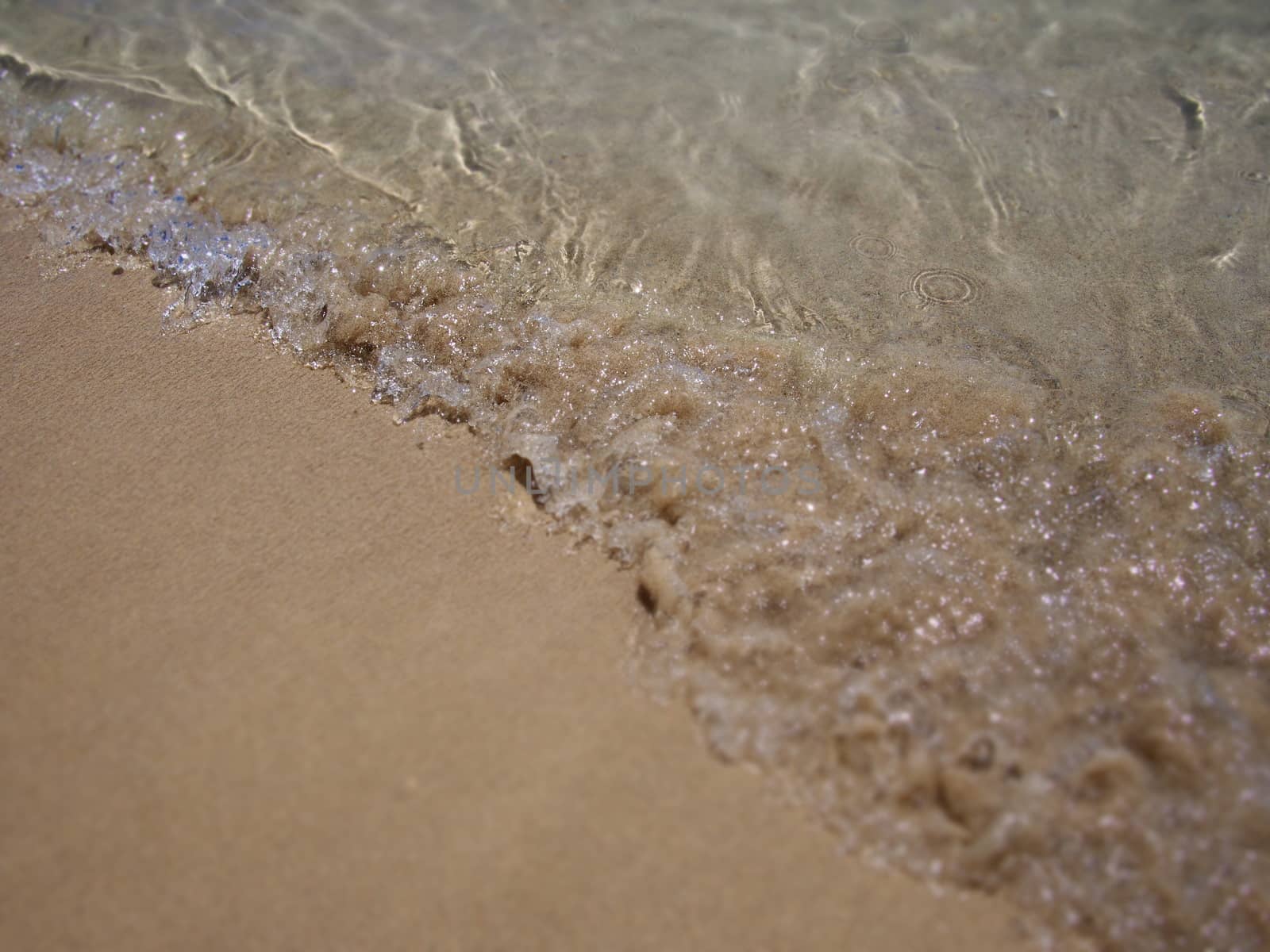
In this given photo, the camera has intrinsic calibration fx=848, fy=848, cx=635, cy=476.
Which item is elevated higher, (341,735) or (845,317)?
(845,317)

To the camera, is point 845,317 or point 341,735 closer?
point 341,735

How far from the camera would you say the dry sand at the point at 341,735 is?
144 centimetres

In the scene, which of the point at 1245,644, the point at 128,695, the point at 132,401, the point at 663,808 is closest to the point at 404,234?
the point at 132,401

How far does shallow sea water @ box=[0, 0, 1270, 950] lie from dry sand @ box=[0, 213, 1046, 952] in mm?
159

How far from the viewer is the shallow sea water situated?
163 centimetres

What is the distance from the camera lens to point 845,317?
257 cm

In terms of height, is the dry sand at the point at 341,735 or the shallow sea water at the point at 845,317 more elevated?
the shallow sea water at the point at 845,317

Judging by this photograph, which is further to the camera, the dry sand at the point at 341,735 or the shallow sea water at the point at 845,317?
the shallow sea water at the point at 845,317

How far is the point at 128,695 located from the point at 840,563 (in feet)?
4.99

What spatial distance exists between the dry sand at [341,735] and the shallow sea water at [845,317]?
0.52 ft

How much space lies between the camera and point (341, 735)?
165 centimetres

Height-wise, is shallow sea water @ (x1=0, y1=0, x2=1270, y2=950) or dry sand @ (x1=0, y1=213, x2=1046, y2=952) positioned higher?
shallow sea water @ (x1=0, y1=0, x2=1270, y2=950)

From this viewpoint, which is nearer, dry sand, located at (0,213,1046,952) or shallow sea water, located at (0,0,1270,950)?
dry sand, located at (0,213,1046,952)

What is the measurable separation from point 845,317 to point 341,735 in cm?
181
